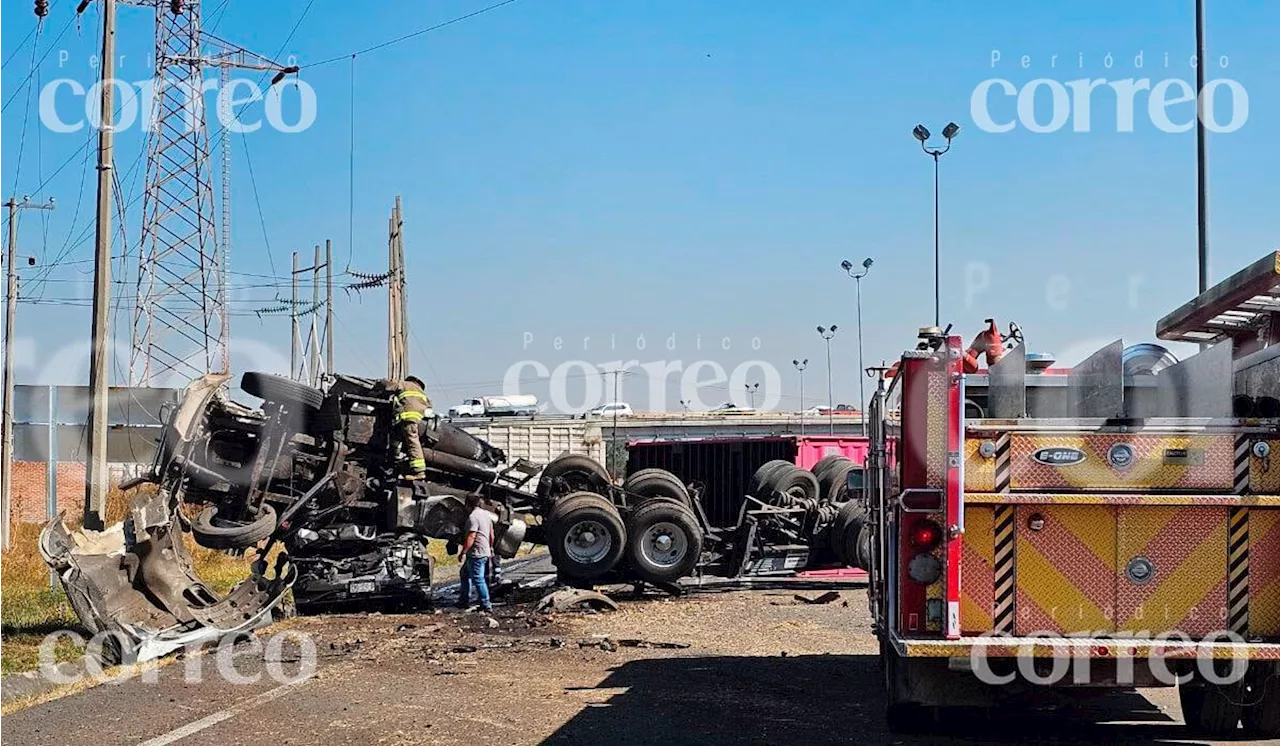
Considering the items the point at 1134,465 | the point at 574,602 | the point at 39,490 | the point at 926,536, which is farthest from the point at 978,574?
the point at 39,490

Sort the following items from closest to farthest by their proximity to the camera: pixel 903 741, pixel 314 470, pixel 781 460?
1. pixel 903 741
2. pixel 314 470
3. pixel 781 460

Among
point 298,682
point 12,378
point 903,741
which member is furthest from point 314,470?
point 12,378

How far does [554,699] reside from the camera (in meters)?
→ 9.68

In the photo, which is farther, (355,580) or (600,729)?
(355,580)

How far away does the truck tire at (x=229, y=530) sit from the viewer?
14.1 meters

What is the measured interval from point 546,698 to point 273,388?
646 centimetres

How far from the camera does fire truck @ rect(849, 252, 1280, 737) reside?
6863mm

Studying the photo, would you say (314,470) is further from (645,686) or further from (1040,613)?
(1040,613)

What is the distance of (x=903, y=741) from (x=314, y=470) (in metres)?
8.88

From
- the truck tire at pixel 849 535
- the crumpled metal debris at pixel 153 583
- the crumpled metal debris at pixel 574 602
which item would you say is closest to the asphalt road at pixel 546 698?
the crumpled metal debris at pixel 153 583

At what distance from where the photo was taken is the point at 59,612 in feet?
52.2

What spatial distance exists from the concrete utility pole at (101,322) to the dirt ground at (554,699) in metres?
4.63

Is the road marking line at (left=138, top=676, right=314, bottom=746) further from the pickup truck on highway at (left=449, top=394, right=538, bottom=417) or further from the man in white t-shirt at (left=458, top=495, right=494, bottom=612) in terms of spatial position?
the pickup truck on highway at (left=449, top=394, right=538, bottom=417)

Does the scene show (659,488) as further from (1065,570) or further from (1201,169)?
(1065,570)
